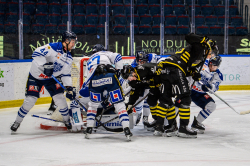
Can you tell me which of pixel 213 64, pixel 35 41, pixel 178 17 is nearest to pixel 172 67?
pixel 213 64

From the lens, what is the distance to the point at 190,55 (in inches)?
159

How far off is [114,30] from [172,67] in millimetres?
4516

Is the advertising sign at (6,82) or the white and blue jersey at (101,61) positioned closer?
the white and blue jersey at (101,61)

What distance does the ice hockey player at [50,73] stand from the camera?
4250 mm

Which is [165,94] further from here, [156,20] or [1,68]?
[156,20]

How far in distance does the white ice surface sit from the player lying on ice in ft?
0.84

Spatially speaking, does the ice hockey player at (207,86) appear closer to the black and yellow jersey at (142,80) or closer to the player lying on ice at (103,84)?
the black and yellow jersey at (142,80)

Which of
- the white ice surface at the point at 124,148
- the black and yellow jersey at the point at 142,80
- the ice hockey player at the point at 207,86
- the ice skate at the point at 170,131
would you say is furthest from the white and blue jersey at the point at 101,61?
the ice hockey player at the point at 207,86

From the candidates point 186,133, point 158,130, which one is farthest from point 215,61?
point 158,130

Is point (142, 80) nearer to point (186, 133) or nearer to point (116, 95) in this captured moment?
point (116, 95)

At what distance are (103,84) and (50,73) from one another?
703mm

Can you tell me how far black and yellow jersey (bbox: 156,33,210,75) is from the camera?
3.96 m

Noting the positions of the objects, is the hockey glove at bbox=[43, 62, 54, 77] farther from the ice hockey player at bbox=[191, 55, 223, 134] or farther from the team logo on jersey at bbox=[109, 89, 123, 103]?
the ice hockey player at bbox=[191, 55, 223, 134]

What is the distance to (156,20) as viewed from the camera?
9.01m
